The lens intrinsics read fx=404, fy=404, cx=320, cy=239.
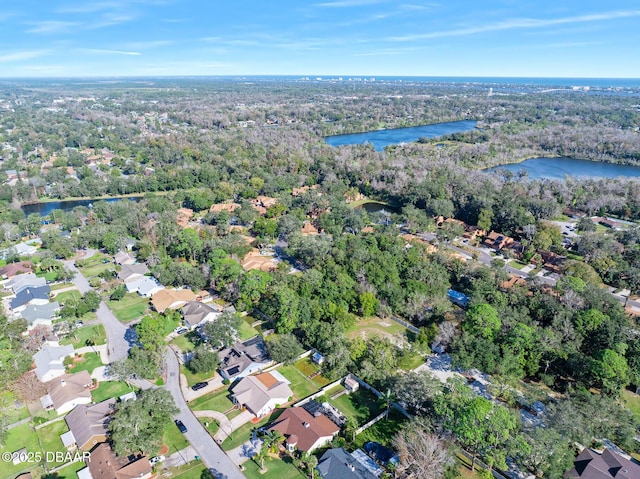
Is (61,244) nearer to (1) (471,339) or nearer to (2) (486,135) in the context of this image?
(1) (471,339)

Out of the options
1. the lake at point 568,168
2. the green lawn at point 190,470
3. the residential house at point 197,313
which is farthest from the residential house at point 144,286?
the lake at point 568,168

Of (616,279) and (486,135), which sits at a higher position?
(486,135)

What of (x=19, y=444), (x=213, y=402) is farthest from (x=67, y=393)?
(x=213, y=402)

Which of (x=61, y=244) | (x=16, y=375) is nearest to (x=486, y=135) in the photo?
(x=61, y=244)

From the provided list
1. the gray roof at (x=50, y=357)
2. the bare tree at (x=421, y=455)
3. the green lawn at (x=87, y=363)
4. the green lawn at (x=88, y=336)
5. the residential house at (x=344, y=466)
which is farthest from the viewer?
the green lawn at (x=88, y=336)

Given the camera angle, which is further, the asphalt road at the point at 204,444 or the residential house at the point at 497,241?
the residential house at the point at 497,241

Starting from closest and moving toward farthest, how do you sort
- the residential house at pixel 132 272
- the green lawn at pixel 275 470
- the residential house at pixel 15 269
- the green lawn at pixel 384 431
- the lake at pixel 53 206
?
the green lawn at pixel 275 470 < the green lawn at pixel 384 431 < the residential house at pixel 132 272 < the residential house at pixel 15 269 < the lake at pixel 53 206

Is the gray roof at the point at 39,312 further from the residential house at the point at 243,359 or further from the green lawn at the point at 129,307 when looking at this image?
the residential house at the point at 243,359

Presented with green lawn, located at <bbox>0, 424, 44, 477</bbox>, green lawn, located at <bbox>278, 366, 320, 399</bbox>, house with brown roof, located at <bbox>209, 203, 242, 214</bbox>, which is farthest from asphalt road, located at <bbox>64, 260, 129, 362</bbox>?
house with brown roof, located at <bbox>209, 203, 242, 214</bbox>
